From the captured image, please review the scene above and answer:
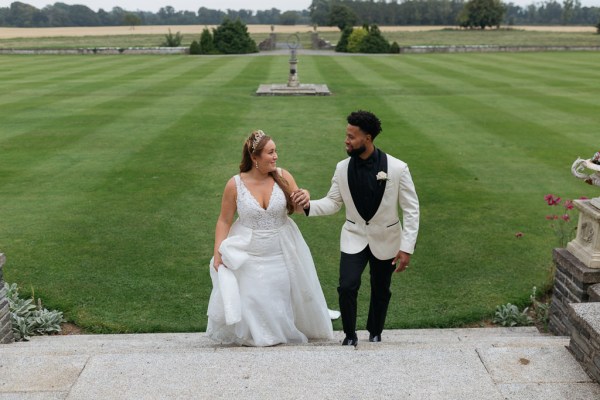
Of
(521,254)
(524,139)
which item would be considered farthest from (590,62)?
(521,254)

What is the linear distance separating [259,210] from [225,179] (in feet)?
20.2

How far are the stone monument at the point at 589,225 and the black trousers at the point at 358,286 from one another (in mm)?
1655

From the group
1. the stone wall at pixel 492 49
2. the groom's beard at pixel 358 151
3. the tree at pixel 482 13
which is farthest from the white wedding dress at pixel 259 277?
the tree at pixel 482 13

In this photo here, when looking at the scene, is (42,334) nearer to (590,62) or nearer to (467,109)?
(467,109)

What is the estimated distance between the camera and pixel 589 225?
4.86 m

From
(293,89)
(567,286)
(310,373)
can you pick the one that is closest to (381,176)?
(310,373)

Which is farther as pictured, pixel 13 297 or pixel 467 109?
pixel 467 109

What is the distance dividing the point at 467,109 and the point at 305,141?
640 centimetres

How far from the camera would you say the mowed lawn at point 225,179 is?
657 centimetres

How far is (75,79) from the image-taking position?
25.7 meters

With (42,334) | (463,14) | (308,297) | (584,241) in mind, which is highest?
(463,14)

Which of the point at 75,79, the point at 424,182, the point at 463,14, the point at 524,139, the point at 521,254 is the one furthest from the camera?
the point at 463,14

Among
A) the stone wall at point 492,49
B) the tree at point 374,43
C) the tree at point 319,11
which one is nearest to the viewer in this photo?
the stone wall at point 492,49

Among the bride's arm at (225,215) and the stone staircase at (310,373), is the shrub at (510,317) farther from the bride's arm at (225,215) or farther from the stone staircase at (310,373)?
the bride's arm at (225,215)
